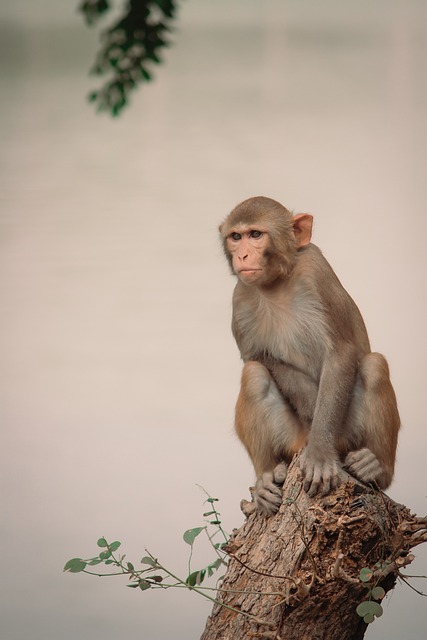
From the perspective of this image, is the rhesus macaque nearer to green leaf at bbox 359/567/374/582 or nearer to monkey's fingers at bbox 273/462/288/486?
monkey's fingers at bbox 273/462/288/486

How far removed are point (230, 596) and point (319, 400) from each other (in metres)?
1.25

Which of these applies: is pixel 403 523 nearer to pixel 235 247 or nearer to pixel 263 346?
pixel 263 346

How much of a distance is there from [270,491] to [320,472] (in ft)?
1.24

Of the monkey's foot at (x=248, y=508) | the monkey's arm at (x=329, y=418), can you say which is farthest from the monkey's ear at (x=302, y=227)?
the monkey's foot at (x=248, y=508)

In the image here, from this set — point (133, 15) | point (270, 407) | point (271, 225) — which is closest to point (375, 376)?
point (270, 407)

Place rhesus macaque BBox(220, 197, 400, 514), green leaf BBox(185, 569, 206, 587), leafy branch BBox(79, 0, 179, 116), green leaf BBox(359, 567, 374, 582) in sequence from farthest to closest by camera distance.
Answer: rhesus macaque BBox(220, 197, 400, 514)
green leaf BBox(185, 569, 206, 587)
green leaf BBox(359, 567, 374, 582)
leafy branch BBox(79, 0, 179, 116)

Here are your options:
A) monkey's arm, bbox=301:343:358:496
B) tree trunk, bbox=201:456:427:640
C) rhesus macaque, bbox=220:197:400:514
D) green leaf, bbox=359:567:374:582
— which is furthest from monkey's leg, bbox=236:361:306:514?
green leaf, bbox=359:567:374:582

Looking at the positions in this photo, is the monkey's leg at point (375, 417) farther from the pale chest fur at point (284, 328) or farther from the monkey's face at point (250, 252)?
the monkey's face at point (250, 252)

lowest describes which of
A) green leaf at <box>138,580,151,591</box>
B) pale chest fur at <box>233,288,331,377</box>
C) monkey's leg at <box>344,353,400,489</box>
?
green leaf at <box>138,580,151,591</box>

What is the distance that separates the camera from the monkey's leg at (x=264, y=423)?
4.98 meters

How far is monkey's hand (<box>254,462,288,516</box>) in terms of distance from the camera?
458 cm

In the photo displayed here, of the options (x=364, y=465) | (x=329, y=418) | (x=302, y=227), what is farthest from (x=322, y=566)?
(x=302, y=227)

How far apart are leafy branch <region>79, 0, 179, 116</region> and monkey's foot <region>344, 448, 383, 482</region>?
380 cm

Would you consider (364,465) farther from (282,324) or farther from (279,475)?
(282,324)
